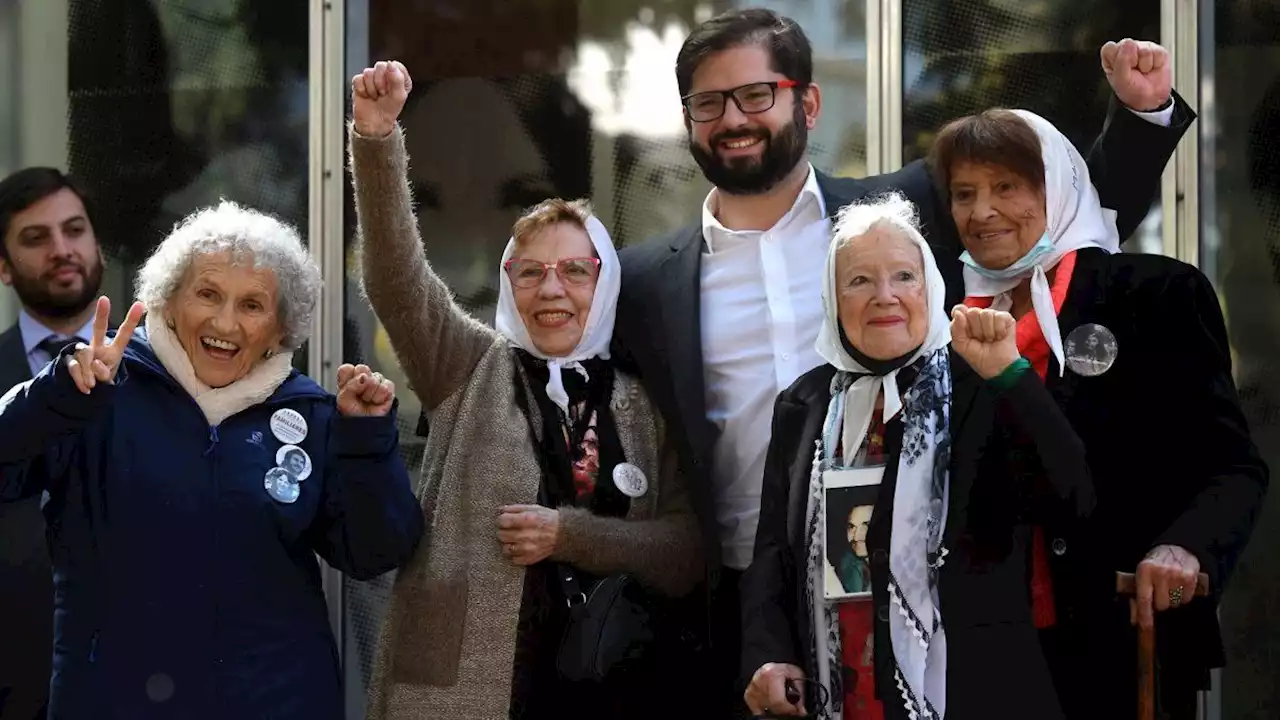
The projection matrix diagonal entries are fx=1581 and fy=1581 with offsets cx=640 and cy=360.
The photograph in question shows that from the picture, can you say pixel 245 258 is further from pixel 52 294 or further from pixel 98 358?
pixel 52 294

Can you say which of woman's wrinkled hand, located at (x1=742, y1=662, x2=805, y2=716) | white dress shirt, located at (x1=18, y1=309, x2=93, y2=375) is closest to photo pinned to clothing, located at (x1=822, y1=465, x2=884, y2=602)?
woman's wrinkled hand, located at (x1=742, y1=662, x2=805, y2=716)

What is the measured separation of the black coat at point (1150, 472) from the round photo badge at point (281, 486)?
156 centimetres

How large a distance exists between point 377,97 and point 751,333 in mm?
1049

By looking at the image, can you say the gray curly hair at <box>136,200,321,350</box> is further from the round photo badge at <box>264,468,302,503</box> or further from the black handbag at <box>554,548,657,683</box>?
the black handbag at <box>554,548,657,683</box>

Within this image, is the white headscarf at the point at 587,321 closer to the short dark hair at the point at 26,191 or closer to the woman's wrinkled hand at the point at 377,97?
the woman's wrinkled hand at the point at 377,97

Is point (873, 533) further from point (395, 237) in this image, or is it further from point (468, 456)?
point (395, 237)

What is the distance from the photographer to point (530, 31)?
484 cm

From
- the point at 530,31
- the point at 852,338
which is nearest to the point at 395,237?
the point at 852,338

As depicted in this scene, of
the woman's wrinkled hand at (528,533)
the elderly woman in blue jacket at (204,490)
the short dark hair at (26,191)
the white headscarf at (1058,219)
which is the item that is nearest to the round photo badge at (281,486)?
the elderly woman in blue jacket at (204,490)

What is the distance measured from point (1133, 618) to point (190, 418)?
1.96 meters

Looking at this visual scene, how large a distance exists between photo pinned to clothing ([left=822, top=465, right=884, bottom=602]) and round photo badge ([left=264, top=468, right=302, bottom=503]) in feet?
3.66

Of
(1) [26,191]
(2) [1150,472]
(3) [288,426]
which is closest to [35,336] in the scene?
(1) [26,191]

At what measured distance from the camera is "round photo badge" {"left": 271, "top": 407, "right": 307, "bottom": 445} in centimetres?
338

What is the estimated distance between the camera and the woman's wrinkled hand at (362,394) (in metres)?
3.31
